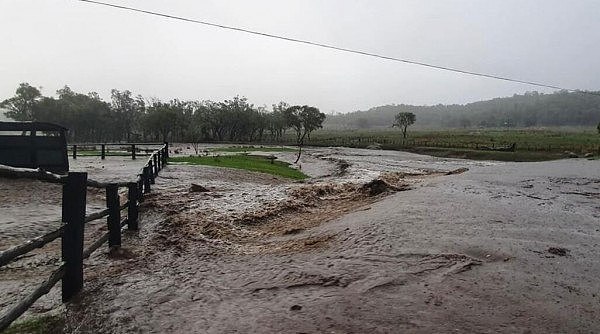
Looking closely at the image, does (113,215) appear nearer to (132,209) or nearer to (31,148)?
(132,209)

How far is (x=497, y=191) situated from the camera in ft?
46.7

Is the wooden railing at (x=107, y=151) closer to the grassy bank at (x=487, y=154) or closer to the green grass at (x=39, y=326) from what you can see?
the green grass at (x=39, y=326)

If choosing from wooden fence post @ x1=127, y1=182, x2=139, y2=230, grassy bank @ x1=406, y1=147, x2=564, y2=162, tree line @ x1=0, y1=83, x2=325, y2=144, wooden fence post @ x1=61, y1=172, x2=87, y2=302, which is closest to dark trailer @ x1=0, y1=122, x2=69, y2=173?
wooden fence post @ x1=127, y1=182, x2=139, y2=230

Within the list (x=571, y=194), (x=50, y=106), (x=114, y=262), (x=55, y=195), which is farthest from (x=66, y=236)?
(x=50, y=106)

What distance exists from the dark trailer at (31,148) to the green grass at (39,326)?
10987 millimetres

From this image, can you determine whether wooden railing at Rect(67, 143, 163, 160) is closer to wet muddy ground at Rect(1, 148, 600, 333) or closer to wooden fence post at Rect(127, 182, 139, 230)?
wet muddy ground at Rect(1, 148, 600, 333)

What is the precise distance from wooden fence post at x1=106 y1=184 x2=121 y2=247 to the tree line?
6597 centimetres

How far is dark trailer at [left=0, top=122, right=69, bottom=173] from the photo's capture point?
13758 millimetres

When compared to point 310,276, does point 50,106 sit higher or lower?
higher

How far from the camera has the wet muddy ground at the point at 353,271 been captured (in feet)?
13.4

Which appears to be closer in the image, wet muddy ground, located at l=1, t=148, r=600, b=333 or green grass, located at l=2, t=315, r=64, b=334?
green grass, located at l=2, t=315, r=64, b=334

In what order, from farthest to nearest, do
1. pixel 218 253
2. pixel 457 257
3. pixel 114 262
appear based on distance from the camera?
pixel 218 253 → pixel 114 262 → pixel 457 257

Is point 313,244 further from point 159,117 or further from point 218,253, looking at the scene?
point 159,117

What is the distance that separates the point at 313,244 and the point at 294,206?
15.4 feet
